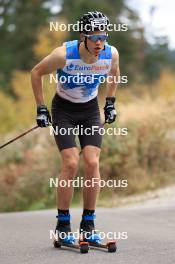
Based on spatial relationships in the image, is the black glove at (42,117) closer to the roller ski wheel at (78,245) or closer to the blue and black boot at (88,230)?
the blue and black boot at (88,230)

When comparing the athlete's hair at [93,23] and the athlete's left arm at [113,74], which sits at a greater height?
the athlete's hair at [93,23]

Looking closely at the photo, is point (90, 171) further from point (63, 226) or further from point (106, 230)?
point (106, 230)

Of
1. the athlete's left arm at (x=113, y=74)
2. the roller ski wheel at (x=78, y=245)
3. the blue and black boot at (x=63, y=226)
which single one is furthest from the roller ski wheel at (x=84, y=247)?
the athlete's left arm at (x=113, y=74)

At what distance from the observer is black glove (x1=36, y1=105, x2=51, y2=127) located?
7344 millimetres

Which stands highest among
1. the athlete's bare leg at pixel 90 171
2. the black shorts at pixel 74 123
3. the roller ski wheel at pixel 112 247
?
the black shorts at pixel 74 123

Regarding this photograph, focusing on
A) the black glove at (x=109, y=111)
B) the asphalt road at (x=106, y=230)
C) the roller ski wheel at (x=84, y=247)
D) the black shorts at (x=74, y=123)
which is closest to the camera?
the asphalt road at (x=106, y=230)

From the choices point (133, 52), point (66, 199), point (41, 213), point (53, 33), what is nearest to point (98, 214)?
point (41, 213)

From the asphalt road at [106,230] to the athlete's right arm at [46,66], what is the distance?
58.0 inches

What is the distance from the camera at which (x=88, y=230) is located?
7.30 metres

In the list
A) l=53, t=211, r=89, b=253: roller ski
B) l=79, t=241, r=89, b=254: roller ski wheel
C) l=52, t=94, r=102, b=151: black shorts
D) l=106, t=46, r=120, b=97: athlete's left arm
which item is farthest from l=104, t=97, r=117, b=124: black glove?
l=79, t=241, r=89, b=254: roller ski wheel

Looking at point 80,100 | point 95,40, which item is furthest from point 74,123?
point 95,40

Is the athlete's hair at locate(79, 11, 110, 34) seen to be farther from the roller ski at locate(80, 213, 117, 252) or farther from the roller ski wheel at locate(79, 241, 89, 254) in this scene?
the roller ski wheel at locate(79, 241, 89, 254)

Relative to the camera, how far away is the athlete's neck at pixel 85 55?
283 inches

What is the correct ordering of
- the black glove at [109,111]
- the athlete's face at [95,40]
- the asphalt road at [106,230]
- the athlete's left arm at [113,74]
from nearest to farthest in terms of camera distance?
the asphalt road at [106,230] → the athlete's face at [95,40] → the athlete's left arm at [113,74] → the black glove at [109,111]
